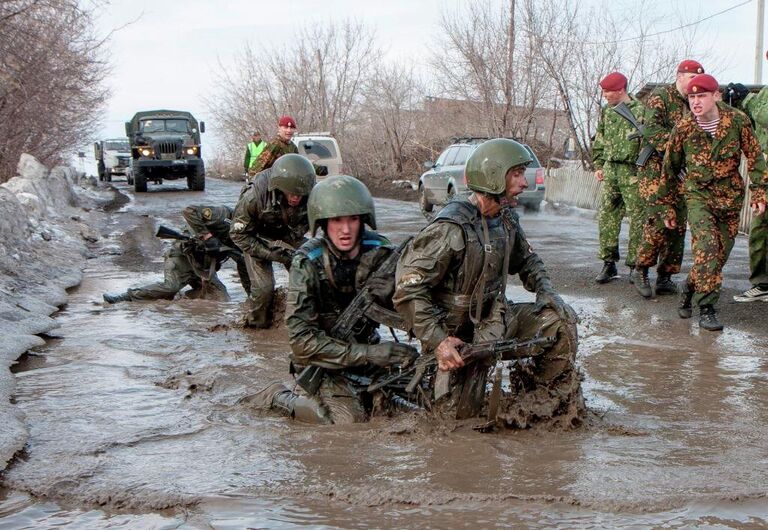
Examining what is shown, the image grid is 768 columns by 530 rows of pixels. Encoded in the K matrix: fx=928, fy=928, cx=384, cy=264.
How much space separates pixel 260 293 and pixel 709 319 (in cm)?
356

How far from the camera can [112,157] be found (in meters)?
38.3

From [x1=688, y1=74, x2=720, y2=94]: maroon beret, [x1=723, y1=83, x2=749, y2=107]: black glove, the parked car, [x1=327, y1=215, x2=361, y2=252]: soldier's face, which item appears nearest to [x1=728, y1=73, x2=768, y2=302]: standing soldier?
[x1=688, y1=74, x2=720, y2=94]: maroon beret

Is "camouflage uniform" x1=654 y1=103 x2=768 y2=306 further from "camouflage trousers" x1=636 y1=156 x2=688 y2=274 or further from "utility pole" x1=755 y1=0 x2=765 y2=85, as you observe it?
"utility pole" x1=755 y1=0 x2=765 y2=85

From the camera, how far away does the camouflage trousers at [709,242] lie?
6.95m

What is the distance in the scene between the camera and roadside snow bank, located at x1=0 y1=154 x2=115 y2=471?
5.69m

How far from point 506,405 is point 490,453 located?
0.45 meters

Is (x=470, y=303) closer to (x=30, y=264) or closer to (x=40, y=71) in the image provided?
(x=30, y=264)

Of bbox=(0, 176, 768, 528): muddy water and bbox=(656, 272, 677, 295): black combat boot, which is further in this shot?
bbox=(656, 272, 677, 295): black combat boot

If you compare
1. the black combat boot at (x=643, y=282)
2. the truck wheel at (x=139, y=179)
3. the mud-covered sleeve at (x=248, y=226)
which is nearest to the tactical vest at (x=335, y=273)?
the mud-covered sleeve at (x=248, y=226)

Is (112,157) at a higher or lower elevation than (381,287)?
higher

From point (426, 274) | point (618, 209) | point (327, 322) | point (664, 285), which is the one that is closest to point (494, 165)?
point (426, 274)

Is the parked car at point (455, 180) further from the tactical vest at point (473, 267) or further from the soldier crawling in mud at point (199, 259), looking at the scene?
the tactical vest at point (473, 267)

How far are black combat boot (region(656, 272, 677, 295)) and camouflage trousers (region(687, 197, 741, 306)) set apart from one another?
1256 mm

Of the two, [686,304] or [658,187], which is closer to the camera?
[686,304]
